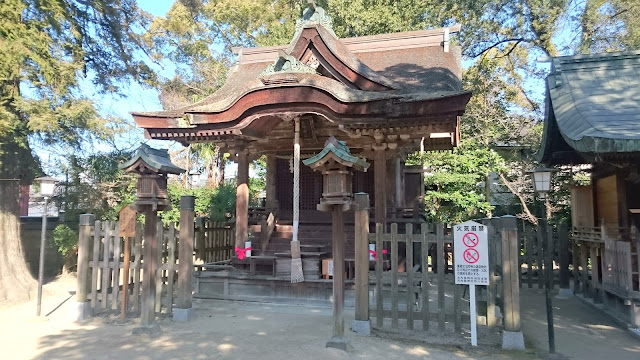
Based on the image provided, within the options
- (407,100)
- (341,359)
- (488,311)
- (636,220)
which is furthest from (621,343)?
(407,100)

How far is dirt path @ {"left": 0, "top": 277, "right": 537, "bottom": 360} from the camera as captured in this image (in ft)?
→ 18.7

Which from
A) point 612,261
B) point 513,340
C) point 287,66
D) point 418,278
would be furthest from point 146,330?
point 612,261

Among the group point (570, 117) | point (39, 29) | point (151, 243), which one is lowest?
point (151, 243)

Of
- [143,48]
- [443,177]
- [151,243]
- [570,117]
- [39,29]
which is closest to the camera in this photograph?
[151,243]

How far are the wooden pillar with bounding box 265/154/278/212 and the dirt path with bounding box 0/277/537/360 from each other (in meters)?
3.34

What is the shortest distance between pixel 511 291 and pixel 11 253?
11.8 m

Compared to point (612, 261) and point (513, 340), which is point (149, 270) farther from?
point (612, 261)

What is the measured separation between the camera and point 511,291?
19.5 feet

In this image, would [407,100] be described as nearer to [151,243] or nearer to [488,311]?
[488,311]

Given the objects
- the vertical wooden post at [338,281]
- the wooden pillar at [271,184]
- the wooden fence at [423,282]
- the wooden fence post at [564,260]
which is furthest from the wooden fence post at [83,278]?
the wooden fence post at [564,260]

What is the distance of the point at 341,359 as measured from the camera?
5.46 metres

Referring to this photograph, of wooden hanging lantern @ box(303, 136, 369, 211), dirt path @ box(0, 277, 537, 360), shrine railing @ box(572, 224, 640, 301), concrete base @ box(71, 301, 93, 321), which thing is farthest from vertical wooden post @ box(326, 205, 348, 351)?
shrine railing @ box(572, 224, 640, 301)

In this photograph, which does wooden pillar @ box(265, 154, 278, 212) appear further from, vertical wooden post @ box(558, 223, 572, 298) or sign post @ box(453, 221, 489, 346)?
vertical wooden post @ box(558, 223, 572, 298)

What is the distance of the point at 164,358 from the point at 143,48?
11.8 metres
